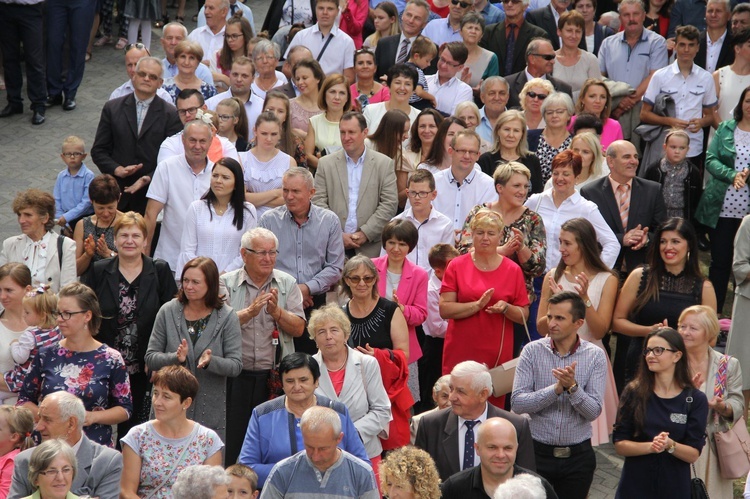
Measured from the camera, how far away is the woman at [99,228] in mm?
9328

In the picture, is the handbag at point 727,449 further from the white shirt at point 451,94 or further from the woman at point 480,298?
the white shirt at point 451,94

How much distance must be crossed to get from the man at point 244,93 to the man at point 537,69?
8.64 ft

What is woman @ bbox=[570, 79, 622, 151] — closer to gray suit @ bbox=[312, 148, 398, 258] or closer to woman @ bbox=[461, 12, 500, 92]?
woman @ bbox=[461, 12, 500, 92]

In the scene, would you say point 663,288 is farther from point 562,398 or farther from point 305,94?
point 305,94

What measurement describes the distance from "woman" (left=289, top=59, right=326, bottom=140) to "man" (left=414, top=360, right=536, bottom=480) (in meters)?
4.95

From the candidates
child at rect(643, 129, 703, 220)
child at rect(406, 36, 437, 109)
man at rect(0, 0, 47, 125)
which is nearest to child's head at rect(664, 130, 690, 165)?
child at rect(643, 129, 703, 220)

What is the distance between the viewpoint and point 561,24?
12648 mm

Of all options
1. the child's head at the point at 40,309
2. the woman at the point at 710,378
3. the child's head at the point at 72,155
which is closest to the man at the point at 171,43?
the child's head at the point at 72,155

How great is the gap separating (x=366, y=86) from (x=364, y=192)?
246 cm

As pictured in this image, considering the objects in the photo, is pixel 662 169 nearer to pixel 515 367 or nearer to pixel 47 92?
pixel 515 367

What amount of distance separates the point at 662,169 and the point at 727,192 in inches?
27.3

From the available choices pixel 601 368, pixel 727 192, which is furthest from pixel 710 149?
pixel 601 368

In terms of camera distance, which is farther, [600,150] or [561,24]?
[561,24]

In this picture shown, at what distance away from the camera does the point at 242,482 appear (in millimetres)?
6844
